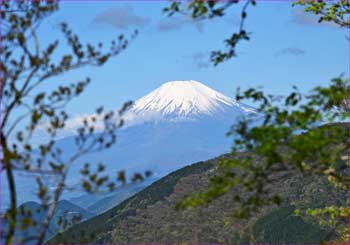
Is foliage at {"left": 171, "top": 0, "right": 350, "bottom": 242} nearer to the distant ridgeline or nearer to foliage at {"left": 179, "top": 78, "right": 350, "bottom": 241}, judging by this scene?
foliage at {"left": 179, "top": 78, "right": 350, "bottom": 241}

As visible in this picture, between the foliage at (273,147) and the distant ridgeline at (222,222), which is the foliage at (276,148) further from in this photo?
the distant ridgeline at (222,222)

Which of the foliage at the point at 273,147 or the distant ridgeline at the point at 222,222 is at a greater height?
the distant ridgeline at the point at 222,222

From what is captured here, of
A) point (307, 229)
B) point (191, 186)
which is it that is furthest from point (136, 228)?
point (307, 229)

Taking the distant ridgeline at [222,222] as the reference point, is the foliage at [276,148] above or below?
below

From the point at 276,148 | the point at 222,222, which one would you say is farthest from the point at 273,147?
the point at 222,222

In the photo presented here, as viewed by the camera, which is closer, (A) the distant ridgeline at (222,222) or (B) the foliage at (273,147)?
(B) the foliage at (273,147)

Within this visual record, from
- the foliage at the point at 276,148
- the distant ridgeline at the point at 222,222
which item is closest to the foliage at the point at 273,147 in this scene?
the foliage at the point at 276,148

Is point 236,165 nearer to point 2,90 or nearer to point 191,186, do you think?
point 2,90

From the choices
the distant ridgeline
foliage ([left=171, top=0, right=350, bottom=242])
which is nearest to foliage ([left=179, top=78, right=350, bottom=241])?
foliage ([left=171, top=0, right=350, bottom=242])

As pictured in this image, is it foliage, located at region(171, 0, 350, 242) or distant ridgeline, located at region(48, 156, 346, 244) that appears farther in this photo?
distant ridgeline, located at region(48, 156, 346, 244)

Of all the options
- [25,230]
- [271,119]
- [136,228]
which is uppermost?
[136,228]

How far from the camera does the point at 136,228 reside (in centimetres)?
14938

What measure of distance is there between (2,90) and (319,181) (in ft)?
432

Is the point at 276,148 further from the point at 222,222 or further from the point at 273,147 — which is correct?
the point at 222,222
